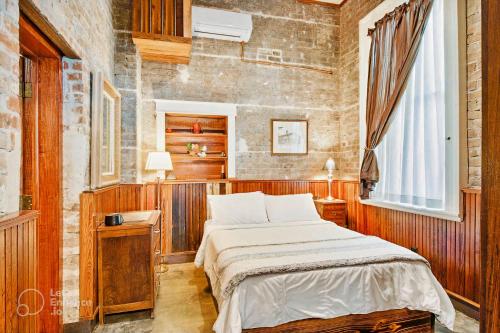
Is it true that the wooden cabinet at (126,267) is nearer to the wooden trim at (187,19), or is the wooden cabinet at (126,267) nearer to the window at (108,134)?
the window at (108,134)

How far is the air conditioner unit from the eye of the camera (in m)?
3.72

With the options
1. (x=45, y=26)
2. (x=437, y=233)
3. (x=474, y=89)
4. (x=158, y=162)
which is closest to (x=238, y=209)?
(x=158, y=162)

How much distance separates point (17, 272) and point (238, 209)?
7.71 feet

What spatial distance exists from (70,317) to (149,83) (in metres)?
2.86

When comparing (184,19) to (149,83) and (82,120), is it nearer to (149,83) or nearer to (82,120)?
(149,83)

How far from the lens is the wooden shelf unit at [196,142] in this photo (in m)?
4.05

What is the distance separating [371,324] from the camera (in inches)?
80.0

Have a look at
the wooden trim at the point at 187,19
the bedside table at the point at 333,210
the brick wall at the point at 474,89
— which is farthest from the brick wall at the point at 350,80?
the wooden trim at the point at 187,19

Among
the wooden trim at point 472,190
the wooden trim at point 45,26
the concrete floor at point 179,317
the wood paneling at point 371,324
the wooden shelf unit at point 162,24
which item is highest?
the wooden shelf unit at point 162,24

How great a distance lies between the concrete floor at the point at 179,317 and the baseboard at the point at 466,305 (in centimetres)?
5

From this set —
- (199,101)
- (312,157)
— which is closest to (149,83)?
(199,101)

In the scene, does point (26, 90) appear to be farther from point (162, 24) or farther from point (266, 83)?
point (266, 83)

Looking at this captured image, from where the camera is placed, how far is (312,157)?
4445 mm

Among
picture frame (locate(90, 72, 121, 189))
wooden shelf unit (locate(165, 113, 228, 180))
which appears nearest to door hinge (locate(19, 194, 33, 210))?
A: picture frame (locate(90, 72, 121, 189))
